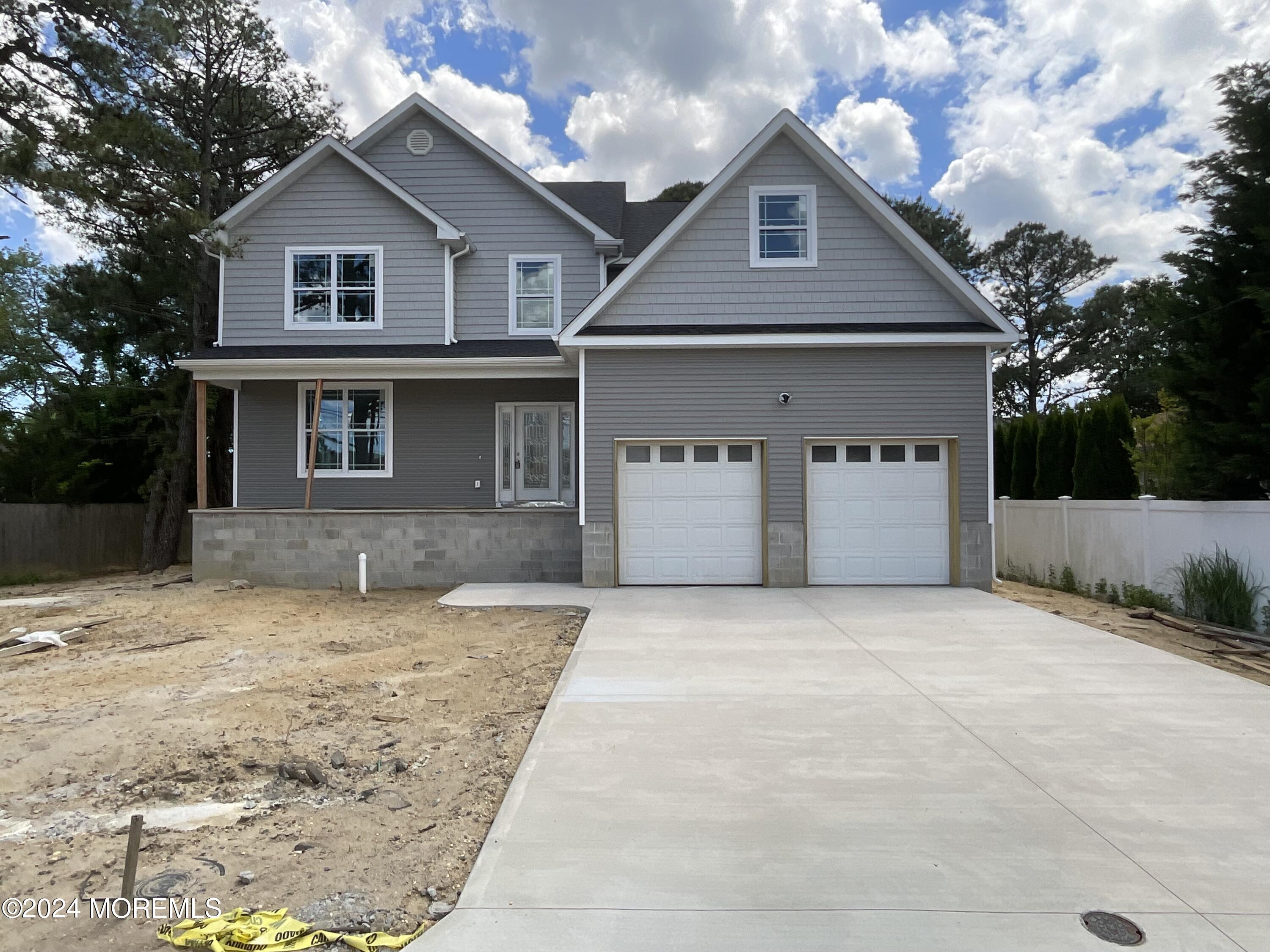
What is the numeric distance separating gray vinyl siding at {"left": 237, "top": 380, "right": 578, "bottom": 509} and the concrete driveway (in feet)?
27.5

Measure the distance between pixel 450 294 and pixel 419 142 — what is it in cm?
354

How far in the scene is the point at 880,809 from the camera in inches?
164

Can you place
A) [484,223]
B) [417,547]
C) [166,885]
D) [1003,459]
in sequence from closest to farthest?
[166,885], [417,547], [484,223], [1003,459]

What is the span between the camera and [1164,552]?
36.7 ft

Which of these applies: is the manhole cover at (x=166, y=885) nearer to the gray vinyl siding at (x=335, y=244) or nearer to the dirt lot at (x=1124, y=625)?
the dirt lot at (x=1124, y=625)

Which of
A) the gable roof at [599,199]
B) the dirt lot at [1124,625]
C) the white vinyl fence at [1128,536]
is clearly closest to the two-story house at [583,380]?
the dirt lot at [1124,625]

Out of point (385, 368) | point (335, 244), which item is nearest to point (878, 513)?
point (385, 368)

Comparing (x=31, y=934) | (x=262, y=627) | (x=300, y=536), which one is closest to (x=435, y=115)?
(x=300, y=536)

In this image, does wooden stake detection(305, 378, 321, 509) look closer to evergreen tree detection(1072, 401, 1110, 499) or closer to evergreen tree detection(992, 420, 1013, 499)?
evergreen tree detection(1072, 401, 1110, 499)

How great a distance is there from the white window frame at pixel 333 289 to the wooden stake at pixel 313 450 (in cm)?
130

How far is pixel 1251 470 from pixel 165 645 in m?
12.8

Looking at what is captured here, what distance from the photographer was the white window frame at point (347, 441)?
15273 millimetres

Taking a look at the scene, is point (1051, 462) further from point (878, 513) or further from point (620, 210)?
point (620, 210)

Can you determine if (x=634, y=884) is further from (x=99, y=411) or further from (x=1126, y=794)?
(x=99, y=411)
